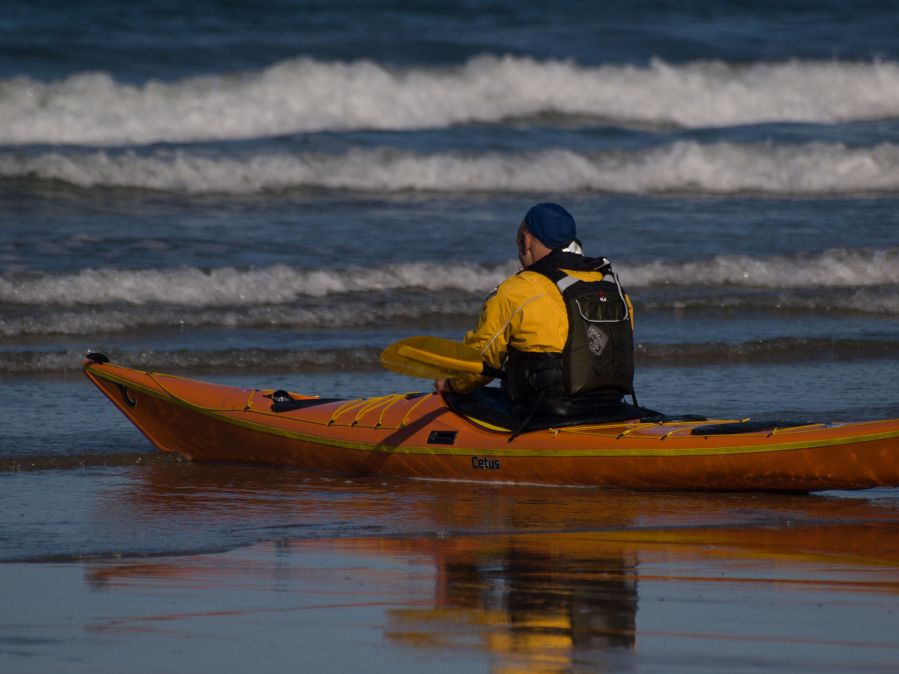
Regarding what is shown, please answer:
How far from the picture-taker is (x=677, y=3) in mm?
22375

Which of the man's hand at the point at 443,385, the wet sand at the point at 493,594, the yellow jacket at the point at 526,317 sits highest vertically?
the yellow jacket at the point at 526,317

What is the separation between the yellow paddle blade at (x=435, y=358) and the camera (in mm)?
5875

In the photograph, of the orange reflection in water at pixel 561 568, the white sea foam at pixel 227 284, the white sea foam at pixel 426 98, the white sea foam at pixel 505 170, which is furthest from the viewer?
the white sea foam at pixel 426 98

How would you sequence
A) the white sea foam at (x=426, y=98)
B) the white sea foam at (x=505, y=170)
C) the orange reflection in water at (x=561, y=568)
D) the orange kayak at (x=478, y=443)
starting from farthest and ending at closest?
the white sea foam at (x=426, y=98) < the white sea foam at (x=505, y=170) < the orange kayak at (x=478, y=443) < the orange reflection in water at (x=561, y=568)

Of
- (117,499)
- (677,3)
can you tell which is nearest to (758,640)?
(117,499)

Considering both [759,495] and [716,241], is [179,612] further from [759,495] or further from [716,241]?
[716,241]

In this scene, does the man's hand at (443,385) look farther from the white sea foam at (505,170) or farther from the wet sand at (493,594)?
the white sea foam at (505,170)

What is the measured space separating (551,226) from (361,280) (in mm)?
5178

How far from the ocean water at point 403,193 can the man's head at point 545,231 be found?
1.36 meters

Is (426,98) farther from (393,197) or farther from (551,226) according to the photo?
(551,226)

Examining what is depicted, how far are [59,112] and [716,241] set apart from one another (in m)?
7.46

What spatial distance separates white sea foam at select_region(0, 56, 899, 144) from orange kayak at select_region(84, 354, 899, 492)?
9.48m

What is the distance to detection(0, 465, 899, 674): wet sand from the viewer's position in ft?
11.9

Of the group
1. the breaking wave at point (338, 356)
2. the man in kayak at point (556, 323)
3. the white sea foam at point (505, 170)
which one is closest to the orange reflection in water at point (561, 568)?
the man in kayak at point (556, 323)
